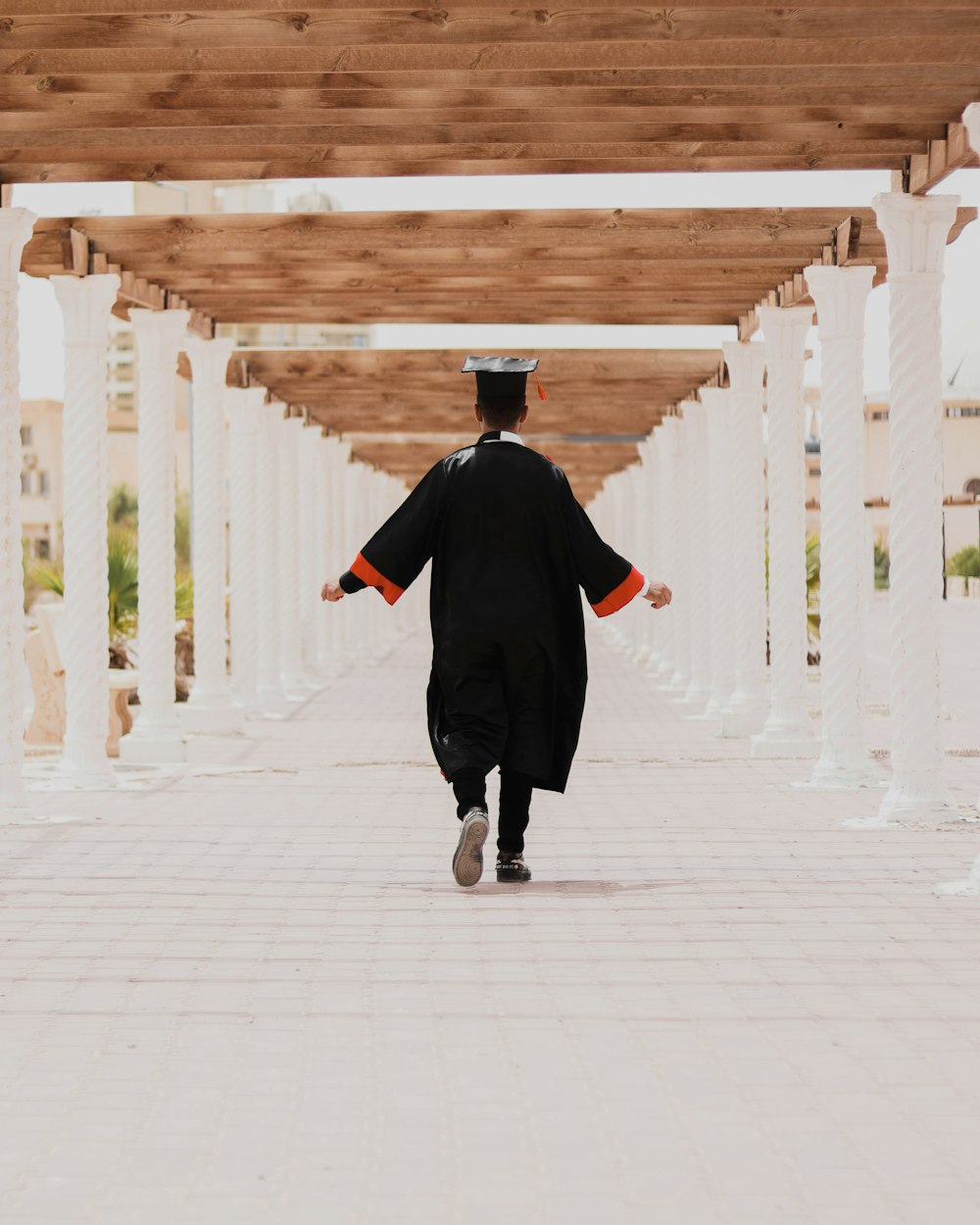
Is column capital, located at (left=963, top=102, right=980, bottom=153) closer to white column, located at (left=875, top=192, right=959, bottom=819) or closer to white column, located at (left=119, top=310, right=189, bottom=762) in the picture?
white column, located at (left=875, top=192, right=959, bottom=819)

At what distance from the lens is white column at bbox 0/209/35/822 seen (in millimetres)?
9117

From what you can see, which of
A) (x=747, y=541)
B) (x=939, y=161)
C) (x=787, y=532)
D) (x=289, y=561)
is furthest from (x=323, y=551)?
(x=939, y=161)

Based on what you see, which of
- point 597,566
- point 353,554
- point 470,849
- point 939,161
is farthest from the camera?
point 353,554

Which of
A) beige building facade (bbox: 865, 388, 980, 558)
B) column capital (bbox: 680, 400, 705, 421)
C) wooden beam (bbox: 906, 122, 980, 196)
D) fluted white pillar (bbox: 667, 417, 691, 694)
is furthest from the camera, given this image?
beige building facade (bbox: 865, 388, 980, 558)

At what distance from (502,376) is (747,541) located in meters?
7.62

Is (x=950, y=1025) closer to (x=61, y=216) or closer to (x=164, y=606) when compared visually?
(x=61, y=216)

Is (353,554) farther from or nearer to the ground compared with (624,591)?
farther from the ground

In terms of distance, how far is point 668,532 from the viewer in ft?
70.4

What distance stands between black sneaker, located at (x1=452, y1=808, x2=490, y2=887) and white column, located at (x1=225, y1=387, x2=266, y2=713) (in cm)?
942

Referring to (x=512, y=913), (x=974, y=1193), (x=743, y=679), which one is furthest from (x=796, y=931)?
(x=743, y=679)

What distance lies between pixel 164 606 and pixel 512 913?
700cm

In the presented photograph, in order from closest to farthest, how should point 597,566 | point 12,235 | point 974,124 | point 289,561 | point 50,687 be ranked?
point 597,566
point 974,124
point 12,235
point 50,687
point 289,561

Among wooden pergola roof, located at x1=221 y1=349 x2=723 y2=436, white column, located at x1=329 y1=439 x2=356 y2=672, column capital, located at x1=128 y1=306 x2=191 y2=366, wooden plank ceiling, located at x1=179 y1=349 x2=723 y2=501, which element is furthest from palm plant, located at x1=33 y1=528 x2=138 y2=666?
white column, located at x1=329 y1=439 x2=356 y2=672

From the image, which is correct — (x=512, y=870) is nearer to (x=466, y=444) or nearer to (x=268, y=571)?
(x=268, y=571)
